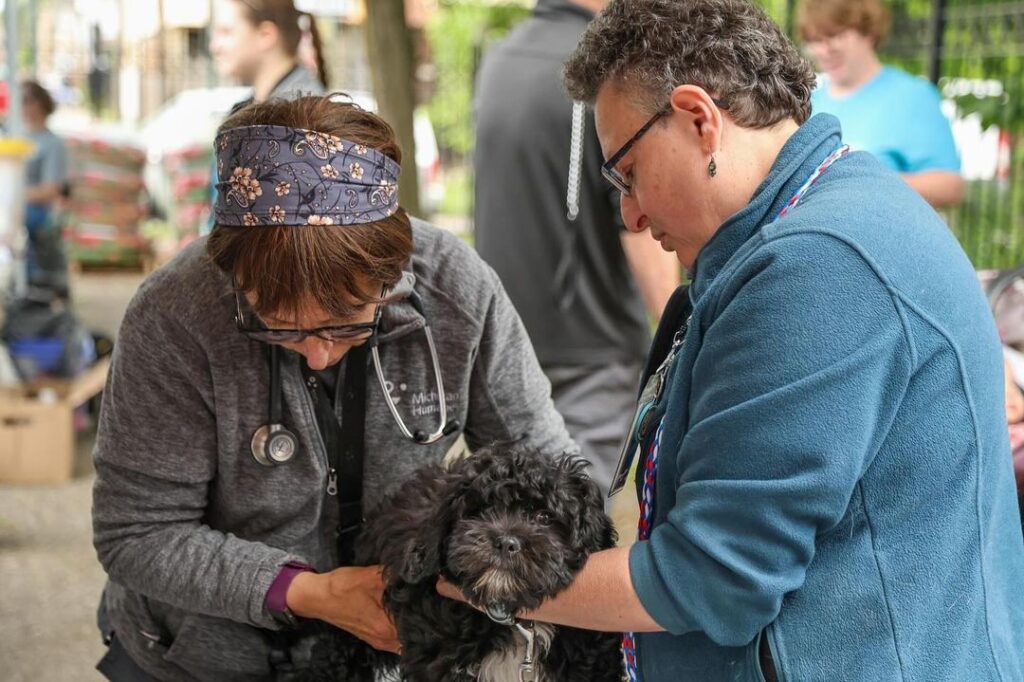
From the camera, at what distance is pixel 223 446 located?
7.37 ft

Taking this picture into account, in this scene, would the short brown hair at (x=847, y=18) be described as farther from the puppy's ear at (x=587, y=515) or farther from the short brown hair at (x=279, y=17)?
the puppy's ear at (x=587, y=515)

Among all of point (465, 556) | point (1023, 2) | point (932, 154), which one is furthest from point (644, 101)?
point (1023, 2)

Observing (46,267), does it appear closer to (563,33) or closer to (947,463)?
(563,33)

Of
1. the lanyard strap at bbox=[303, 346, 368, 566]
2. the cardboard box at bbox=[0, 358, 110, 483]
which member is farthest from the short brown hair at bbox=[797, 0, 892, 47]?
the cardboard box at bbox=[0, 358, 110, 483]

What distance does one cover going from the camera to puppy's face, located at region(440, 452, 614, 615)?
1.90 meters

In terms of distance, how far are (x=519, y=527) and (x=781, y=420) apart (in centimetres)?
60

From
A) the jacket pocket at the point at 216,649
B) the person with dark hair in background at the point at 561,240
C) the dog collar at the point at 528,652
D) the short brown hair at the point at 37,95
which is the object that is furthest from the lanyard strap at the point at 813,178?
the short brown hair at the point at 37,95

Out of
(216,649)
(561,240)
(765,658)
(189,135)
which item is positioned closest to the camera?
(765,658)

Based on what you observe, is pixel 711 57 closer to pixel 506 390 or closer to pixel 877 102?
pixel 506 390

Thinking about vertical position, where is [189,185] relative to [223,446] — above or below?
below

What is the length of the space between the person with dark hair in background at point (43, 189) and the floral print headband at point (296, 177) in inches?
274

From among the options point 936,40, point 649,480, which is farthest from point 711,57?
point 936,40

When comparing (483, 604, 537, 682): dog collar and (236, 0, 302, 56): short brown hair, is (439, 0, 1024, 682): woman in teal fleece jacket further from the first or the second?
(236, 0, 302, 56): short brown hair

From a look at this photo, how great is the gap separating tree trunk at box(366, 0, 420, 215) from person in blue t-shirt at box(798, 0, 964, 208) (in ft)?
12.6
